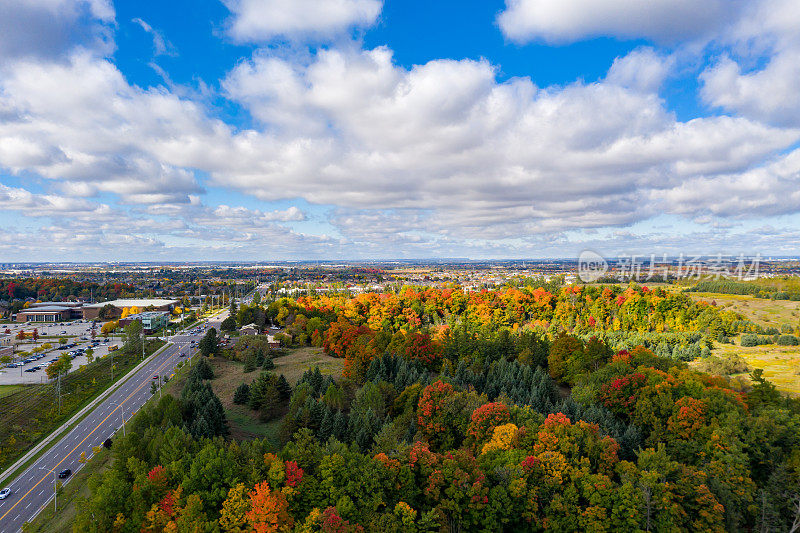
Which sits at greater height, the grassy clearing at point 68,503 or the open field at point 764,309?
the open field at point 764,309

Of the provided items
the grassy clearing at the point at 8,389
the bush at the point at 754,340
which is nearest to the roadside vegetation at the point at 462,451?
the grassy clearing at the point at 8,389

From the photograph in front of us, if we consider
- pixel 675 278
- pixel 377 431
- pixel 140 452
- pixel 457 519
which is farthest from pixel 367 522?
pixel 675 278

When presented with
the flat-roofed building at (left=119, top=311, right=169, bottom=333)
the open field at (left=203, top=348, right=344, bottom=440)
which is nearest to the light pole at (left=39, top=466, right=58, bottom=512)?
the open field at (left=203, top=348, right=344, bottom=440)

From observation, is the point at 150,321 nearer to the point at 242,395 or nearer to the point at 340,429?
the point at 242,395

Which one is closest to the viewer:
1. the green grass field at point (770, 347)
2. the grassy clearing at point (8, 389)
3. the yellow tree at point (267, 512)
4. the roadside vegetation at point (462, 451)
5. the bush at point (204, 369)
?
the yellow tree at point (267, 512)

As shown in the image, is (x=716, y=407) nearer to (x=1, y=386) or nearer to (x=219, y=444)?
(x=219, y=444)

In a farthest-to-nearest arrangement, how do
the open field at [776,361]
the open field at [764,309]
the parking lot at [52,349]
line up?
1. the open field at [764,309]
2. the parking lot at [52,349]
3. the open field at [776,361]

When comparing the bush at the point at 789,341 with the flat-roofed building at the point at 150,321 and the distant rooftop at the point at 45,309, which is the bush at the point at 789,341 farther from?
the distant rooftop at the point at 45,309
